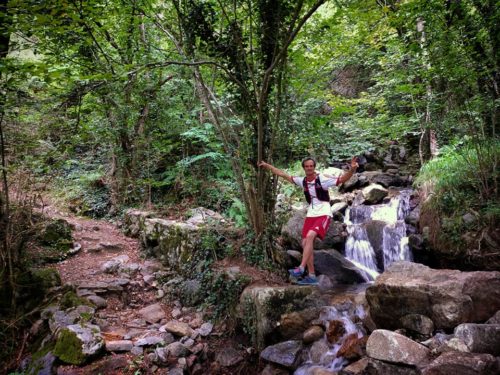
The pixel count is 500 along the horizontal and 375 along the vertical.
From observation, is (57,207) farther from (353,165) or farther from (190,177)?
(353,165)

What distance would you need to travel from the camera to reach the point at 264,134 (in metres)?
5.58

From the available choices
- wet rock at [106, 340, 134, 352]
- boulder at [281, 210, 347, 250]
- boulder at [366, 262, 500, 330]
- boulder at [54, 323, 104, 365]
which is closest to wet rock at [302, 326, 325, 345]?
boulder at [366, 262, 500, 330]

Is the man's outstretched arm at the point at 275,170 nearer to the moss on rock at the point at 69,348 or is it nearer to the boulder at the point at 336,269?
Result: the boulder at the point at 336,269

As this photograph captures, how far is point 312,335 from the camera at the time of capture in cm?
419

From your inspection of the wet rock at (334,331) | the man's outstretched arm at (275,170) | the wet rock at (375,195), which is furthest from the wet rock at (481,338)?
the wet rock at (375,195)

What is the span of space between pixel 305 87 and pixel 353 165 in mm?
2384

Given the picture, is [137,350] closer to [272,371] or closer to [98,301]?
[98,301]

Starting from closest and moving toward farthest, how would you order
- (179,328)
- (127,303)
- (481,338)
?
(481,338) → (179,328) → (127,303)

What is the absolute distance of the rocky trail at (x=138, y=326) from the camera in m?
4.02

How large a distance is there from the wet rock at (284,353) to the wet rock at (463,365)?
1.52 m

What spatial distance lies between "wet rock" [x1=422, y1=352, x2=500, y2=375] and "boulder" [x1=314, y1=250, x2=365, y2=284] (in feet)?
9.65

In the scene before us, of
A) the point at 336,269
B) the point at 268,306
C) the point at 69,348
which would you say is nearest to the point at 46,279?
the point at 69,348

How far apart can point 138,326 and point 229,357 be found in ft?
5.13

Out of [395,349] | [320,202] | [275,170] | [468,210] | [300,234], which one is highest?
[275,170]
